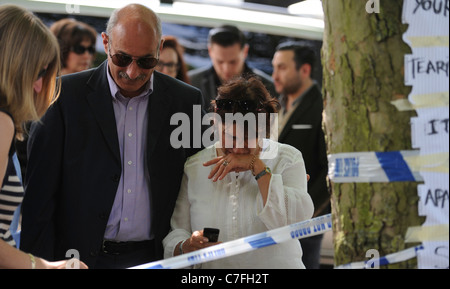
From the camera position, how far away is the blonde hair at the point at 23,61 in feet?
7.42

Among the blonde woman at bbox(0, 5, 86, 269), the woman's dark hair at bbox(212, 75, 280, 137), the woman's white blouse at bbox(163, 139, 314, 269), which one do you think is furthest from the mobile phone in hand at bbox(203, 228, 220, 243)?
the blonde woman at bbox(0, 5, 86, 269)

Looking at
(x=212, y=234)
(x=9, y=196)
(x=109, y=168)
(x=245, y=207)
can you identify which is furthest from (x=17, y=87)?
(x=245, y=207)

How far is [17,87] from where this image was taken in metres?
2.28

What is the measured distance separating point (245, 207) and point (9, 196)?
1068 millimetres

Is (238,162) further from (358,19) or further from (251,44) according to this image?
(251,44)

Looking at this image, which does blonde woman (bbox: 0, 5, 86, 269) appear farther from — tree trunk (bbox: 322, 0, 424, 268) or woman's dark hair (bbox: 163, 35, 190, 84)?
woman's dark hair (bbox: 163, 35, 190, 84)

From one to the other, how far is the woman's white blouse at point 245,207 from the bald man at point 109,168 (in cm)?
10

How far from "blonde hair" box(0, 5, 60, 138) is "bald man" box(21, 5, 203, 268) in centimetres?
61

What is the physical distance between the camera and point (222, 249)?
2527 mm

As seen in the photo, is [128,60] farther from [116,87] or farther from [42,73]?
[42,73]

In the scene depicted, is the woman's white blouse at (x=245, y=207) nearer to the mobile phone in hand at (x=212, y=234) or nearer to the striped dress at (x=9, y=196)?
the mobile phone in hand at (x=212, y=234)

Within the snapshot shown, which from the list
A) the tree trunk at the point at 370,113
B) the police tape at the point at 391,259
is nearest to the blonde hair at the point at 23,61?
the tree trunk at the point at 370,113

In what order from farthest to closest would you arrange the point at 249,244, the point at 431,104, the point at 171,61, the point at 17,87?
1. the point at 171,61
2. the point at 249,244
3. the point at 17,87
4. the point at 431,104

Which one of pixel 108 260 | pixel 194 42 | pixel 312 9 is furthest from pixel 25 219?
pixel 312 9
